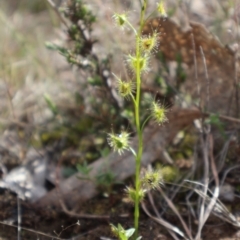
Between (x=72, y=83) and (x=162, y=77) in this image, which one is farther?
(x=72, y=83)

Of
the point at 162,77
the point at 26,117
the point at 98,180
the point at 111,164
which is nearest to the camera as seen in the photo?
the point at 98,180

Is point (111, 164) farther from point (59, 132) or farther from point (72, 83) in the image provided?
point (72, 83)

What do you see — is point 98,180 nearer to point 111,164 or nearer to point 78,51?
point 111,164

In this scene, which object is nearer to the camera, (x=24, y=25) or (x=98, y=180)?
(x=98, y=180)

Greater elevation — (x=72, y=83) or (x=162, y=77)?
(x=162, y=77)

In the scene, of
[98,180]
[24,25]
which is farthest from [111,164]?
[24,25]

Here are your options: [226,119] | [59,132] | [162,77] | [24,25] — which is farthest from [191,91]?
[24,25]

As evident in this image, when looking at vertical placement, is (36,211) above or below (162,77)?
below

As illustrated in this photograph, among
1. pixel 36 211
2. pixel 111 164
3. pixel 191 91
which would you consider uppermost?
pixel 191 91

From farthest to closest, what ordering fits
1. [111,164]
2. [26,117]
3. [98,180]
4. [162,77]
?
[26,117] < [162,77] < [111,164] < [98,180]
